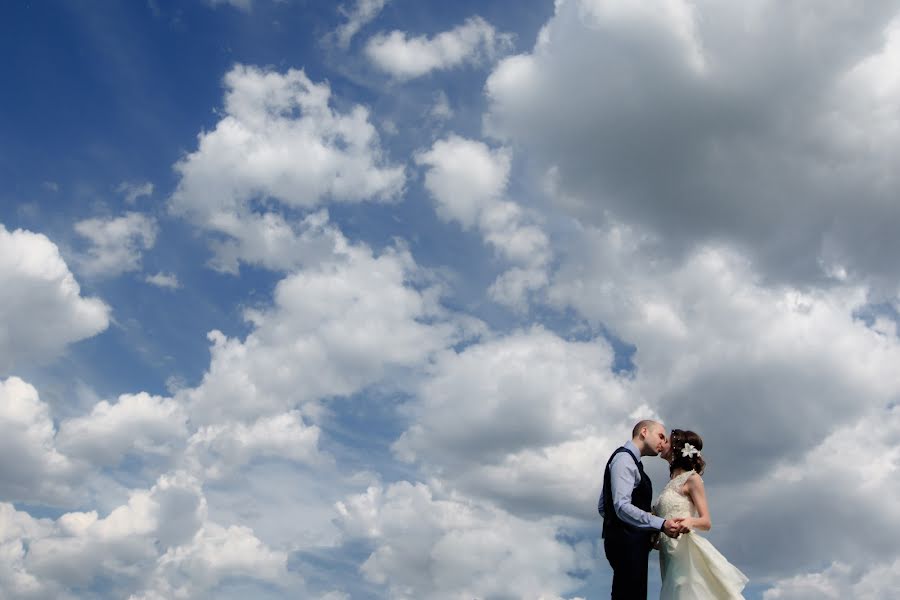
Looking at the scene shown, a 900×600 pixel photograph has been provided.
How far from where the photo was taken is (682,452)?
15.4m

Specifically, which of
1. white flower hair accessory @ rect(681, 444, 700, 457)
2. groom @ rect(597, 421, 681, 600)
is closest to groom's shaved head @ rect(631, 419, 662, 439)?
groom @ rect(597, 421, 681, 600)

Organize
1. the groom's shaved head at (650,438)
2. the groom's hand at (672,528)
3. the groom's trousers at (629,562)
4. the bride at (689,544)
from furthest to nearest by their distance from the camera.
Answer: the groom's shaved head at (650,438) < the bride at (689,544) < the groom's hand at (672,528) < the groom's trousers at (629,562)

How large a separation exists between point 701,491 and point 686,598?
1.95 meters

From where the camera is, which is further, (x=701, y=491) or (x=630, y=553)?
(x=701, y=491)

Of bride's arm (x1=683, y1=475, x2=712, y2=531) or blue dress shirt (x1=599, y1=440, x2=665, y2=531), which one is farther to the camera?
bride's arm (x1=683, y1=475, x2=712, y2=531)

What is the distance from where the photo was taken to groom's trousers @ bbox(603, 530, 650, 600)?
522 inches

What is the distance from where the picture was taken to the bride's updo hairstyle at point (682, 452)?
50.3 feet

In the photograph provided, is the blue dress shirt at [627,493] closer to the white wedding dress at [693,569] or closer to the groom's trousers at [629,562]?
the groom's trousers at [629,562]

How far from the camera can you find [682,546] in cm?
1431

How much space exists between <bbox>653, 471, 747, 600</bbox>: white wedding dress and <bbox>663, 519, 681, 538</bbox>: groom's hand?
23.8 inches

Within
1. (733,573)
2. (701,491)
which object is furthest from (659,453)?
(733,573)

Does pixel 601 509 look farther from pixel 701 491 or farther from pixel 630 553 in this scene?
pixel 701 491

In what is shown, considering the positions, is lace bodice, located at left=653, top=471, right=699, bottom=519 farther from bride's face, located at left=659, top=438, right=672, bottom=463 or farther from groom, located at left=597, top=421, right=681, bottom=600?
groom, located at left=597, top=421, right=681, bottom=600

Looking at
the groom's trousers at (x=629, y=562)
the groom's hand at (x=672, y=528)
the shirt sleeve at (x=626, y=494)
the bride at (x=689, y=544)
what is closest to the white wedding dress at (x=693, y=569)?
the bride at (x=689, y=544)
